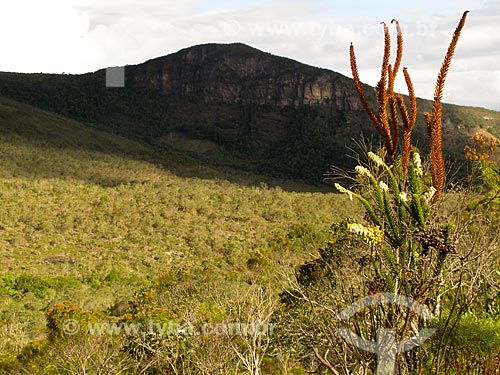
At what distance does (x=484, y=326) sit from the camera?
215 inches

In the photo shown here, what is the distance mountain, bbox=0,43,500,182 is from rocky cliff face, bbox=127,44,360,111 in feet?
0.69

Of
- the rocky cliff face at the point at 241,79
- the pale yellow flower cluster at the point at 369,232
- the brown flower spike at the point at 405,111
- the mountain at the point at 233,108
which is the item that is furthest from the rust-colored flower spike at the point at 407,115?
the rocky cliff face at the point at 241,79

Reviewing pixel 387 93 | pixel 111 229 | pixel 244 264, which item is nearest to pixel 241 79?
pixel 111 229

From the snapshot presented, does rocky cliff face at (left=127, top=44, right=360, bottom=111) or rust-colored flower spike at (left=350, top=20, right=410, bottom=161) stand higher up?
rocky cliff face at (left=127, top=44, right=360, bottom=111)

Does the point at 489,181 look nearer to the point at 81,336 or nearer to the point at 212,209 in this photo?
the point at 81,336

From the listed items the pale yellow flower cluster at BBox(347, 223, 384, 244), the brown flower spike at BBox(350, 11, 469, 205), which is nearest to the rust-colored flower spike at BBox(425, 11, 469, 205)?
the brown flower spike at BBox(350, 11, 469, 205)

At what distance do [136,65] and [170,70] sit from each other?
9875 mm

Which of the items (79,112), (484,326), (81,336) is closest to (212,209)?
(81,336)

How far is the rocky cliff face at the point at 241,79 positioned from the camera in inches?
4673

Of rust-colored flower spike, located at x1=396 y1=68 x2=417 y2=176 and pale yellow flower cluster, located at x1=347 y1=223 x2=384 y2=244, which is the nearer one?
pale yellow flower cluster, located at x1=347 y1=223 x2=384 y2=244

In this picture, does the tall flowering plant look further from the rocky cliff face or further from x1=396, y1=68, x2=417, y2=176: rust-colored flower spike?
the rocky cliff face

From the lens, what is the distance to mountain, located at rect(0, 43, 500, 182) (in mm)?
103000

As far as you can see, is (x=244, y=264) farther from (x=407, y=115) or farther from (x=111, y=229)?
(x=407, y=115)

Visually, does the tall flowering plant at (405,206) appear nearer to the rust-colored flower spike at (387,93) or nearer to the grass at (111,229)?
the rust-colored flower spike at (387,93)
